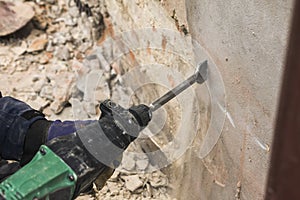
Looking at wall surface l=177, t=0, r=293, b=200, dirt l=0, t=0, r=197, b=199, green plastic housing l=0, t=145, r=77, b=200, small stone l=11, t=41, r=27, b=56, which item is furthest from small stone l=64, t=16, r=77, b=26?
green plastic housing l=0, t=145, r=77, b=200

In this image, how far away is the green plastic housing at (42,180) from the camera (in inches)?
38.3

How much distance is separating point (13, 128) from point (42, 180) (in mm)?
466

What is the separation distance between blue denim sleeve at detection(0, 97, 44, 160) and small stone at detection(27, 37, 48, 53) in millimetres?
1529

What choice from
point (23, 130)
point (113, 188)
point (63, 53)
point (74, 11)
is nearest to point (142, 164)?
point (113, 188)

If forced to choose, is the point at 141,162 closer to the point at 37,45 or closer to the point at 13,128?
the point at 13,128

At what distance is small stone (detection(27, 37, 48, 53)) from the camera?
2.95 m

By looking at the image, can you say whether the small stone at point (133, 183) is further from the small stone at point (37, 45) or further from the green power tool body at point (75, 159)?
the small stone at point (37, 45)

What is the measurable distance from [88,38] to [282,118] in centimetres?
261

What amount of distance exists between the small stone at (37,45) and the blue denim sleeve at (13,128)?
153 centimetres

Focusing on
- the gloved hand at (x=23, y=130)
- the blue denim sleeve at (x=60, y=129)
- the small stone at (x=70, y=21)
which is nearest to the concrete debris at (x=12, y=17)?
the small stone at (x=70, y=21)

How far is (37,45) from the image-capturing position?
2.96 meters

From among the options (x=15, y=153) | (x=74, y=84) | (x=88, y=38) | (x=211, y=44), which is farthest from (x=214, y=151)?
(x=88, y=38)

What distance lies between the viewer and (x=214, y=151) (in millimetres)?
1564

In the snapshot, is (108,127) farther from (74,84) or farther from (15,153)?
(74,84)
